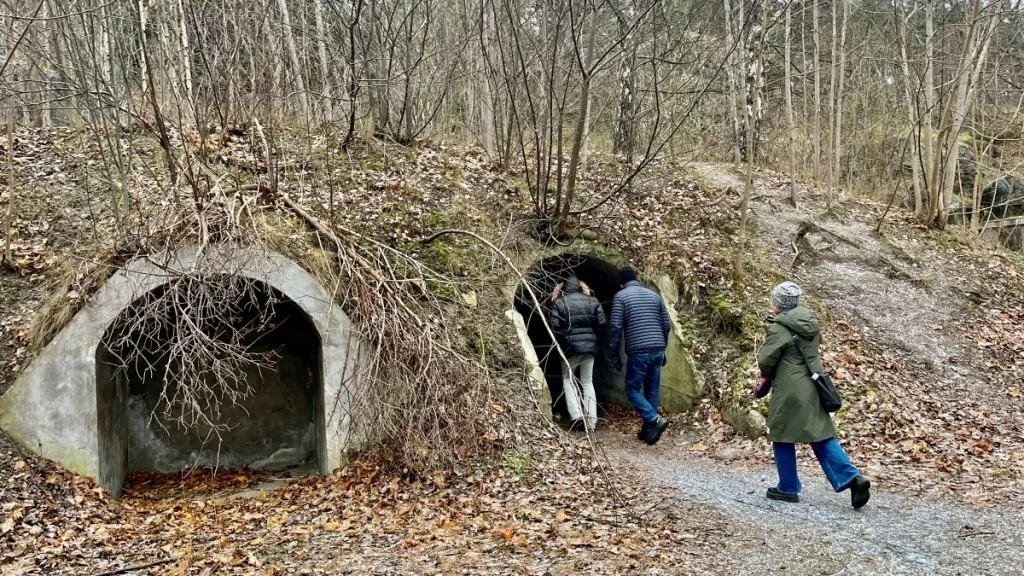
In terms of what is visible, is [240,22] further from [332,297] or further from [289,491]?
[289,491]

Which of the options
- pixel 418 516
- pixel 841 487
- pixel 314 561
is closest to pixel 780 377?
pixel 841 487

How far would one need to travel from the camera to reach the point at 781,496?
598 centimetres

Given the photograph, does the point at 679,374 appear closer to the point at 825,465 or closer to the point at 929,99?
the point at 825,465

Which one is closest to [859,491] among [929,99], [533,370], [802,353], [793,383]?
[793,383]

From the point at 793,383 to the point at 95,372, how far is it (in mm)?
6447

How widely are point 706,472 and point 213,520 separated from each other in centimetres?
476

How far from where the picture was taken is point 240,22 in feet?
27.9

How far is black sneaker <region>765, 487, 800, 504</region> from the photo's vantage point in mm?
5952

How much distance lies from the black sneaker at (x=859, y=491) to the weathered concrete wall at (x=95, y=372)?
450 cm

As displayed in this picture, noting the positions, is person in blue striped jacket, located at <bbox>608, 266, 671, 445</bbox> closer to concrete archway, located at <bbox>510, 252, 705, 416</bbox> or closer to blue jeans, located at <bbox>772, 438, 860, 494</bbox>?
concrete archway, located at <bbox>510, 252, 705, 416</bbox>

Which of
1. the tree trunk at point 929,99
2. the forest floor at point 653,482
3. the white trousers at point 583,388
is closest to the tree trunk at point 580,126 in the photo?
the forest floor at point 653,482

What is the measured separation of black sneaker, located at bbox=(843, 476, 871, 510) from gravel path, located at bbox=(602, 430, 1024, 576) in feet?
0.29

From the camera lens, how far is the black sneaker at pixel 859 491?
5.56m

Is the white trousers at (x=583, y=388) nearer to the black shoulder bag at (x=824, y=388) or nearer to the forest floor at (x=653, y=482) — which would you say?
the forest floor at (x=653, y=482)
